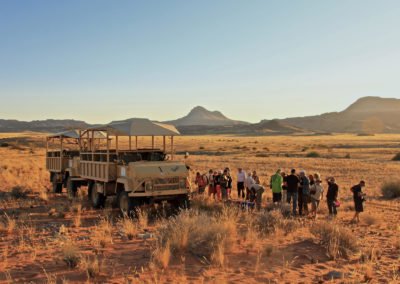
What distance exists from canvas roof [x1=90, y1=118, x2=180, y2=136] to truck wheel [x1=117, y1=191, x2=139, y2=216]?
185 centimetres

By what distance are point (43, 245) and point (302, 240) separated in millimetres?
5533

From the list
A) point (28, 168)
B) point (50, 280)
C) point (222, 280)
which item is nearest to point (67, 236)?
point (50, 280)

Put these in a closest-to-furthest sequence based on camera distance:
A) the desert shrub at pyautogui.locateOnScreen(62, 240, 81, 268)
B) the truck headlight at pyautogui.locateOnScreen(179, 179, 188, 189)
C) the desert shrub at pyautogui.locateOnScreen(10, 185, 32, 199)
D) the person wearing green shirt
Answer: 1. the desert shrub at pyautogui.locateOnScreen(62, 240, 81, 268)
2. the truck headlight at pyautogui.locateOnScreen(179, 179, 188, 189)
3. the person wearing green shirt
4. the desert shrub at pyautogui.locateOnScreen(10, 185, 32, 199)

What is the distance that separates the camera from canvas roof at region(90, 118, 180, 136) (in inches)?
489

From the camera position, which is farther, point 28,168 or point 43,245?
point 28,168

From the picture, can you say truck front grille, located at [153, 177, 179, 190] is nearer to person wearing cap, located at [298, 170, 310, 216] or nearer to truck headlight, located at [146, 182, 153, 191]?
truck headlight, located at [146, 182, 153, 191]

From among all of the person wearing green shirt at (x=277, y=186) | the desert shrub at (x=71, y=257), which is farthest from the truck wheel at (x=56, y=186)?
the desert shrub at (x=71, y=257)

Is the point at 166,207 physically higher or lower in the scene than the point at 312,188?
lower

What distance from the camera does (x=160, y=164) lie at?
39.6 feet

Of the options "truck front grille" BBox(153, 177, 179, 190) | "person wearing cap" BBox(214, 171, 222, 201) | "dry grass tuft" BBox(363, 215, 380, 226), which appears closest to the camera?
"dry grass tuft" BBox(363, 215, 380, 226)

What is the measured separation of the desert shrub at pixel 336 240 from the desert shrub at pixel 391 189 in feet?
31.1

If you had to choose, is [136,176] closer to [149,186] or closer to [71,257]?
[149,186]

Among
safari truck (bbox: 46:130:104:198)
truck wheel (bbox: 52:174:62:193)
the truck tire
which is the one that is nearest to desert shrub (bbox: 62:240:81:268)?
the truck tire

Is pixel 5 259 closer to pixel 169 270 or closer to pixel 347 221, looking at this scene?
pixel 169 270
